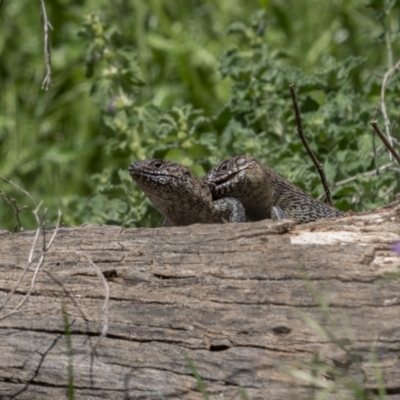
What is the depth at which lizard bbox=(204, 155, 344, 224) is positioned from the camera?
5539mm

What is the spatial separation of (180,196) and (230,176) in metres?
0.35

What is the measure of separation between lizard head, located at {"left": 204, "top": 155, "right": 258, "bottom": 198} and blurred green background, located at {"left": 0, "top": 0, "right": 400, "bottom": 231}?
0.60m

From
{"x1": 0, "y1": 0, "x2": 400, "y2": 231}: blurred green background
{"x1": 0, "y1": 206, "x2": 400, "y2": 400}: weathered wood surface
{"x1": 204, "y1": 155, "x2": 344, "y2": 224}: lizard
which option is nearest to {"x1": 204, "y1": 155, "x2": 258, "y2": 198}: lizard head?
{"x1": 204, "y1": 155, "x2": 344, "y2": 224}: lizard

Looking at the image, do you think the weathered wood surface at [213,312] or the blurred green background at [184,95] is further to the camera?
the blurred green background at [184,95]

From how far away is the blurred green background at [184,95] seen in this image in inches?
247

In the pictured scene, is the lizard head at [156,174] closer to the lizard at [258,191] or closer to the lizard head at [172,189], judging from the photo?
the lizard head at [172,189]

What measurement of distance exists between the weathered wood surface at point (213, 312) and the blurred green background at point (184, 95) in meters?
1.77

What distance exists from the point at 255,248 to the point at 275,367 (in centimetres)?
64

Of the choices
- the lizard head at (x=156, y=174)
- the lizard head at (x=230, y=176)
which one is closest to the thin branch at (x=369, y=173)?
the lizard head at (x=230, y=176)

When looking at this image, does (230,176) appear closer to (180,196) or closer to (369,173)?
(180,196)

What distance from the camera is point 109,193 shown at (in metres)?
6.23

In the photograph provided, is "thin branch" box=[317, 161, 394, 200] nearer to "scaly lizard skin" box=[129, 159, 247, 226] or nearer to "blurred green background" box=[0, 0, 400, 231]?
"blurred green background" box=[0, 0, 400, 231]

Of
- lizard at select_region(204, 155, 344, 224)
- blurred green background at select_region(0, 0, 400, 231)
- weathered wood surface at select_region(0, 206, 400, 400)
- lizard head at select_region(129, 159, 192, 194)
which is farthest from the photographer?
blurred green background at select_region(0, 0, 400, 231)

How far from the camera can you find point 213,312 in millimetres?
3840
